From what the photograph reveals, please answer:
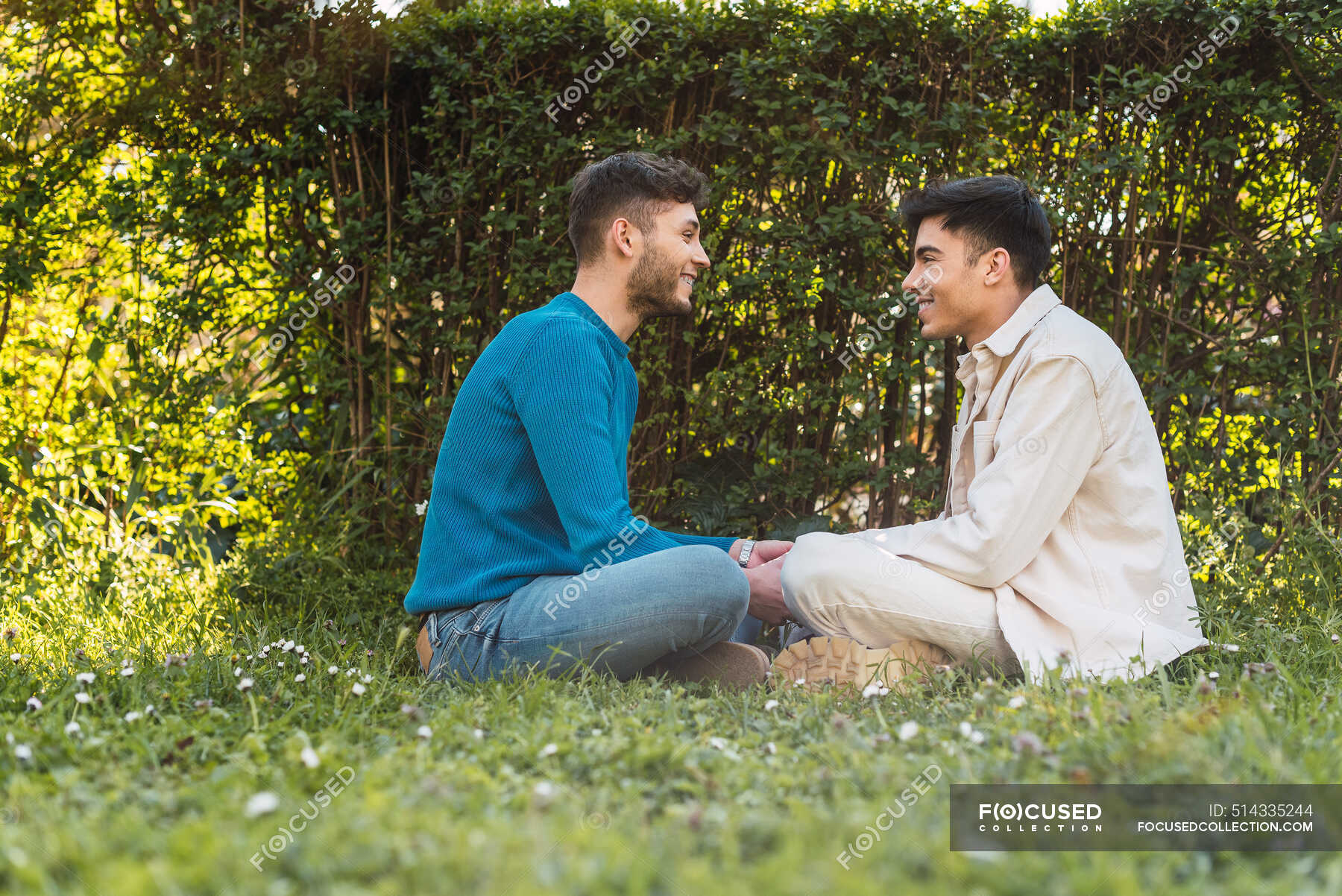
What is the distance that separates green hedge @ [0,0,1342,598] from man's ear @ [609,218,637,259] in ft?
3.18

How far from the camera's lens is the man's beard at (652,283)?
306 cm

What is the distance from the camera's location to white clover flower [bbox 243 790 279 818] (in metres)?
1.54

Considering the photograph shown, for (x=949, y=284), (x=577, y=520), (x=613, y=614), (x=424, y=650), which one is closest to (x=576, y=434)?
(x=577, y=520)

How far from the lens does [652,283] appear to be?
10.1 ft

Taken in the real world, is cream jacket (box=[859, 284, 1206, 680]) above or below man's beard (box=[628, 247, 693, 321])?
below

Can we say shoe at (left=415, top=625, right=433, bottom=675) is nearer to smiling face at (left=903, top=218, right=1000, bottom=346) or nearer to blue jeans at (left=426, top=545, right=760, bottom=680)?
blue jeans at (left=426, top=545, right=760, bottom=680)

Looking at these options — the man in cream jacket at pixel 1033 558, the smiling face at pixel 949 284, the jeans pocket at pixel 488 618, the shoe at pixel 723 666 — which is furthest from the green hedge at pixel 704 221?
the jeans pocket at pixel 488 618

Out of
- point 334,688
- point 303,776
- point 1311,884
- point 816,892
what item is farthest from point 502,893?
point 334,688

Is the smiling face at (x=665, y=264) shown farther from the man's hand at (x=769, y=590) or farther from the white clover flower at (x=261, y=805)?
the white clover flower at (x=261, y=805)

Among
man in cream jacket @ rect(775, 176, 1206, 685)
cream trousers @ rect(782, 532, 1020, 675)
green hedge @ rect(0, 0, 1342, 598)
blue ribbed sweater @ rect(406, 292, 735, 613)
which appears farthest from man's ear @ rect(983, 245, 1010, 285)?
blue ribbed sweater @ rect(406, 292, 735, 613)

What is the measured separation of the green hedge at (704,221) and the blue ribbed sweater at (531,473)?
132cm

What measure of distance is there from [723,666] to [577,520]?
1.98 feet

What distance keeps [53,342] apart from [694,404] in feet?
9.00

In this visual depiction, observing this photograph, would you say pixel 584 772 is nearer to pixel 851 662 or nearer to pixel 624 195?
pixel 851 662
